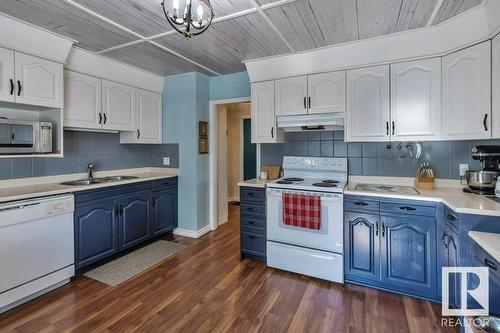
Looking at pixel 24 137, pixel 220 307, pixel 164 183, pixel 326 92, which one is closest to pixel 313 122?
pixel 326 92

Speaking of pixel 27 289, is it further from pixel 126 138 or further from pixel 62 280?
pixel 126 138

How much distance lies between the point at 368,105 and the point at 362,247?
1.39 metres

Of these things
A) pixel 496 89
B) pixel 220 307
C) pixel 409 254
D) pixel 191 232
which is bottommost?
pixel 220 307

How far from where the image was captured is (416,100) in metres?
2.37

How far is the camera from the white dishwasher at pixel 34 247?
1975mm

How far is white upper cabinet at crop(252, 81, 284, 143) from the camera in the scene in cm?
302

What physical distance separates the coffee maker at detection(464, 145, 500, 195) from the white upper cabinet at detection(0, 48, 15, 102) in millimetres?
3873

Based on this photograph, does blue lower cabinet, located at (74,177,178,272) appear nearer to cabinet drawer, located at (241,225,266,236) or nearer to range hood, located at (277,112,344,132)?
cabinet drawer, located at (241,225,266,236)

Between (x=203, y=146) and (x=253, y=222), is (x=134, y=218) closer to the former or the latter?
(x=203, y=146)

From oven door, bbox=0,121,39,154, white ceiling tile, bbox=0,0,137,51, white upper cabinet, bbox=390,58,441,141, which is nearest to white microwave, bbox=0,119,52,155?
oven door, bbox=0,121,39,154

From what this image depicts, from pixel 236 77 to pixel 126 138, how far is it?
5.76 ft

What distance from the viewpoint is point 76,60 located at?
2703 millimetres

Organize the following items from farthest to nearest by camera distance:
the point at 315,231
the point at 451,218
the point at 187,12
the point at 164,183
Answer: the point at 164,183
the point at 315,231
the point at 451,218
the point at 187,12

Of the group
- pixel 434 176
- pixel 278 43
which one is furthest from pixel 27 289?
pixel 434 176
